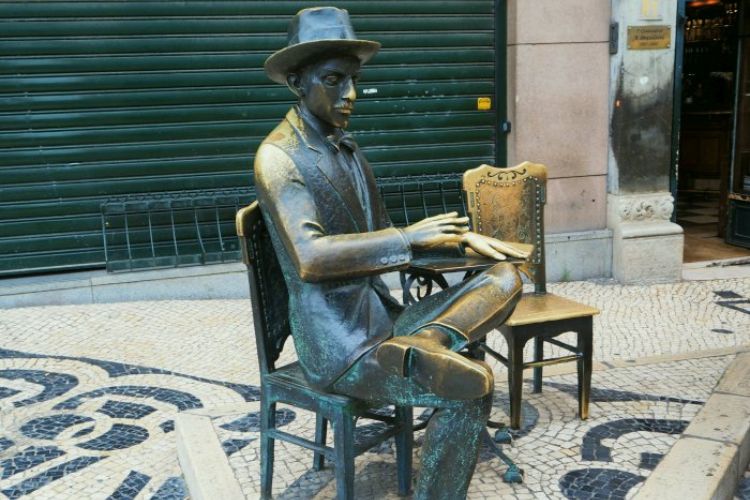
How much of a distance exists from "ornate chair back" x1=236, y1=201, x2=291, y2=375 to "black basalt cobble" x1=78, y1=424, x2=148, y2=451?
125cm

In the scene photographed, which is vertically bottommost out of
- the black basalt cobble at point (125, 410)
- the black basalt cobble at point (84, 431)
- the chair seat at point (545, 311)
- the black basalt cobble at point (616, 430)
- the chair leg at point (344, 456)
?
the black basalt cobble at point (616, 430)

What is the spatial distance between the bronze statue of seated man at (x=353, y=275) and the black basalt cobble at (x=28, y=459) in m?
1.67

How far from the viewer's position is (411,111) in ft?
24.1

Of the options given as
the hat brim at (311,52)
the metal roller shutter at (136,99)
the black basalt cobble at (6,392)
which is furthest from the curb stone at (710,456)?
the metal roller shutter at (136,99)

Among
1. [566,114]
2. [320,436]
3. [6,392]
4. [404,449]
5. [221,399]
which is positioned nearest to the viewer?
[404,449]

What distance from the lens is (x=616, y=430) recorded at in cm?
389

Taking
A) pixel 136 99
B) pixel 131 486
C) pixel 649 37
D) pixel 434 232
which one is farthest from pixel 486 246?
pixel 649 37

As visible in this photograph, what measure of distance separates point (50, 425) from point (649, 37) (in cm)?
596

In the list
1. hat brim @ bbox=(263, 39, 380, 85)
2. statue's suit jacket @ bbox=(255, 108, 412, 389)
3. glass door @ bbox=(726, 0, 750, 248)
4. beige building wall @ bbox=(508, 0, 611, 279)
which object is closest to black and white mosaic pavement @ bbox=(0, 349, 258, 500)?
statue's suit jacket @ bbox=(255, 108, 412, 389)

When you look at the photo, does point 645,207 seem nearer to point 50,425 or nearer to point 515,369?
point 515,369

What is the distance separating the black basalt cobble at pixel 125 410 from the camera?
428 cm

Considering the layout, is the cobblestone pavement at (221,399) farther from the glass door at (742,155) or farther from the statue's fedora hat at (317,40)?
the glass door at (742,155)

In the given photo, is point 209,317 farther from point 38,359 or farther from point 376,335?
point 376,335

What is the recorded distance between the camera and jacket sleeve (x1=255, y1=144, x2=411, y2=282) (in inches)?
103
